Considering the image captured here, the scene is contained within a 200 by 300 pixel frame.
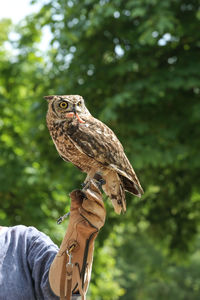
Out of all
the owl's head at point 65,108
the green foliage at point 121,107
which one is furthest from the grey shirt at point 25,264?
the green foliage at point 121,107

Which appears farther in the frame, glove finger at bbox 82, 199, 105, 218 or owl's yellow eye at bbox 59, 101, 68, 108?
owl's yellow eye at bbox 59, 101, 68, 108

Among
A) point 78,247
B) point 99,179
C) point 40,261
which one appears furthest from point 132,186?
point 40,261

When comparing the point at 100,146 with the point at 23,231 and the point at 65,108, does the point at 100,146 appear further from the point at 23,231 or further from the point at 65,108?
the point at 23,231

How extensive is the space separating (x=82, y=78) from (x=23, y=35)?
1798 millimetres

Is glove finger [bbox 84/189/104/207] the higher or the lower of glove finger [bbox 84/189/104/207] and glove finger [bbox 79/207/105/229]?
the higher

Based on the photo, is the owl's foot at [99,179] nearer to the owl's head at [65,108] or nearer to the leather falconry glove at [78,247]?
the leather falconry glove at [78,247]

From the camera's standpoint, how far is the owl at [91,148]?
2129mm

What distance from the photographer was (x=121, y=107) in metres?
5.30

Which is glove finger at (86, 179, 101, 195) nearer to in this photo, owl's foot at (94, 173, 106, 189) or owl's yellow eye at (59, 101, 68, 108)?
owl's foot at (94, 173, 106, 189)

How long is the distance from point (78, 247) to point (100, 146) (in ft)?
1.61

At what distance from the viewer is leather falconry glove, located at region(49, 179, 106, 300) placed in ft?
6.12

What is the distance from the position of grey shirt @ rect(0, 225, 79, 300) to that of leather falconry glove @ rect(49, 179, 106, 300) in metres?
0.13

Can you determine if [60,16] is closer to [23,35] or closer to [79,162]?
[23,35]

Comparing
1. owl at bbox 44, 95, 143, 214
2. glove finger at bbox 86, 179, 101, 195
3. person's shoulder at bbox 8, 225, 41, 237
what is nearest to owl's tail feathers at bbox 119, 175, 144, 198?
owl at bbox 44, 95, 143, 214
